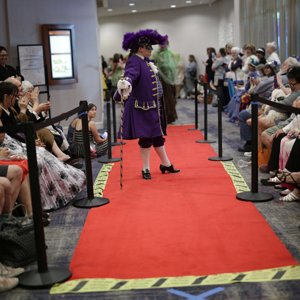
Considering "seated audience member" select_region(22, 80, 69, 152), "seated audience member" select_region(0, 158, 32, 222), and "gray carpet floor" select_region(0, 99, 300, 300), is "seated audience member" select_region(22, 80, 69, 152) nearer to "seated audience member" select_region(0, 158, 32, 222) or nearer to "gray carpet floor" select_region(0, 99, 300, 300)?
"gray carpet floor" select_region(0, 99, 300, 300)

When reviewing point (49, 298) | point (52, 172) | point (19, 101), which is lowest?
point (49, 298)

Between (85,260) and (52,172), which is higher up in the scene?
(52,172)

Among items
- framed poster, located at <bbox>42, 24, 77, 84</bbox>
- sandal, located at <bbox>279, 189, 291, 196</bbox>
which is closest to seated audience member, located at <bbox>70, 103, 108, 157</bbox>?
framed poster, located at <bbox>42, 24, 77, 84</bbox>

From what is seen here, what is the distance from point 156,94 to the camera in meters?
5.75

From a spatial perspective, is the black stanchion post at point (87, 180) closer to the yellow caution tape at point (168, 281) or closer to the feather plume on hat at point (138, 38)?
the feather plume on hat at point (138, 38)

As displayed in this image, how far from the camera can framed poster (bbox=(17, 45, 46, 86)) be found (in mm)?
9094

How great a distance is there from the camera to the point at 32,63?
9.20 metres

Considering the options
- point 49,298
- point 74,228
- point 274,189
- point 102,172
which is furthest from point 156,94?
point 49,298

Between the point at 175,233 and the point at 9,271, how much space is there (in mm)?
1260

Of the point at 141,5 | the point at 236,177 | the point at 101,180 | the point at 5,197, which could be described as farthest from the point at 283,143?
the point at 141,5

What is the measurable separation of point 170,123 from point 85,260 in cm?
712

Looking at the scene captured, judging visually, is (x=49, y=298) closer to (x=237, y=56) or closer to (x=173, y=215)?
(x=173, y=215)

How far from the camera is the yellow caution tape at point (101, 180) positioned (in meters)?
5.36

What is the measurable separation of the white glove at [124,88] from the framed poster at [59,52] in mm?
4533
